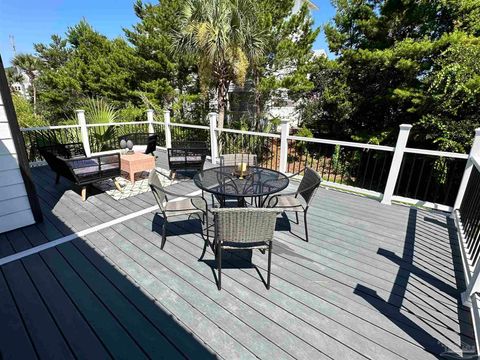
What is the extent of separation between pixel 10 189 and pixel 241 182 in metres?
2.81

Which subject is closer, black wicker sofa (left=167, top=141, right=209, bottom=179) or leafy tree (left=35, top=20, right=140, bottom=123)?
black wicker sofa (left=167, top=141, right=209, bottom=179)

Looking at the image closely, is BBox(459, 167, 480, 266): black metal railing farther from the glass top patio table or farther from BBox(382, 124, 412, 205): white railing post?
the glass top patio table

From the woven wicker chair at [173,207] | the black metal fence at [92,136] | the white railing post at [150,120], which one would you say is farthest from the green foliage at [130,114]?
the woven wicker chair at [173,207]

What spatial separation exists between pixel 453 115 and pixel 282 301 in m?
8.33

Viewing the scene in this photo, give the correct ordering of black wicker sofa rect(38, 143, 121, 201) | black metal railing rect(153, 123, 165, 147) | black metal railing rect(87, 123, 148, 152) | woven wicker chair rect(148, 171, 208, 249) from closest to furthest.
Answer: woven wicker chair rect(148, 171, 208, 249) < black wicker sofa rect(38, 143, 121, 201) < black metal railing rect(87, 123, 148, 152) < black metal railing rect(153, 123, 165, 147)

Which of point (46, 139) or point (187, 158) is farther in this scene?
point (46, 139)

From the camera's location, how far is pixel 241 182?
9.61ft

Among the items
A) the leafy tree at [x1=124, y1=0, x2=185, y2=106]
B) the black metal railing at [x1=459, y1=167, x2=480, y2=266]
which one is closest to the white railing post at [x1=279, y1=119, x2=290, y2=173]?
the black metal railing at [x1=459, y1=167, x2=480, y2=266]

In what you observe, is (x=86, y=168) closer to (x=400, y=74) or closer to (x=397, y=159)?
(x=397, y=159)

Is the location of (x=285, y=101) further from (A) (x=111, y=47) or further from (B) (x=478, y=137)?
(A) (x=111, y=47)

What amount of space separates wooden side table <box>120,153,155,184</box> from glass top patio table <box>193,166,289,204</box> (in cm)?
200

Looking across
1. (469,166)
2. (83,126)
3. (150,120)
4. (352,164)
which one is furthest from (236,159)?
(352,164)

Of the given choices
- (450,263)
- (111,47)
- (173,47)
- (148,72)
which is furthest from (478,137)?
(111,47)

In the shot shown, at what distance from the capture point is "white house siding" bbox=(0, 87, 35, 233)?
2826 millimetres
